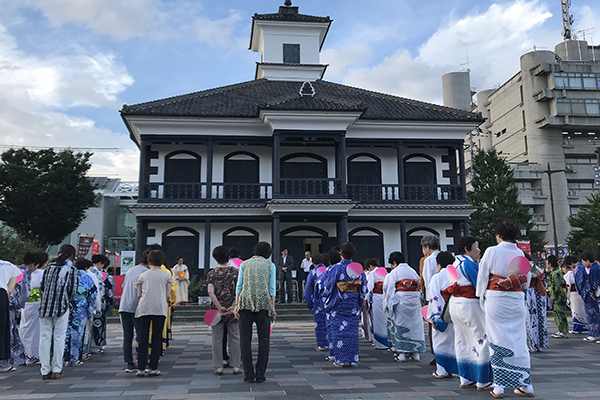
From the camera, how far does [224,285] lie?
7.01m

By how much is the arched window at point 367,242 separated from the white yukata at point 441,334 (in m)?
14.4

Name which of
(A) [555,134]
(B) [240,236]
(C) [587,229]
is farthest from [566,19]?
(B) [240,236]

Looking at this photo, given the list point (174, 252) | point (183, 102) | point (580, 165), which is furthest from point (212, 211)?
point (580, 165)

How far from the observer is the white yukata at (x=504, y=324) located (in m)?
5.33

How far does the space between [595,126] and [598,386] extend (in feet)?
164

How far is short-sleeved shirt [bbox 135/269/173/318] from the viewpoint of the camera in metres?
6.65

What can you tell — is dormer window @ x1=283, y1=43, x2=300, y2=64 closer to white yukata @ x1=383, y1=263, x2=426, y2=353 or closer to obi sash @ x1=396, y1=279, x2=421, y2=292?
white yukata @ x1=383, y1=263, x2=426, y2=353

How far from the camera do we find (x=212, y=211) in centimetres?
1961

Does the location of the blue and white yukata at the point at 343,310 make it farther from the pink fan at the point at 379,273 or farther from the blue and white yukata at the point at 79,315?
the blue and white yukata at the point at 79,315

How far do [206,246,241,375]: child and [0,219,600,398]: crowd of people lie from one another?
0.05 feet

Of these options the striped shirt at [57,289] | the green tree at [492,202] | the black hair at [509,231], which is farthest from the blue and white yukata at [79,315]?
the green tree at [492,202]

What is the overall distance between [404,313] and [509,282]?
2.88 metres

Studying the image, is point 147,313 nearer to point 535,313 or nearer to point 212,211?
point 535,313

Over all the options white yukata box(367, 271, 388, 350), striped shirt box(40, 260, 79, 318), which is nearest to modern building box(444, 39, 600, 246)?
white yukata box(367, 271, 388, 350)
